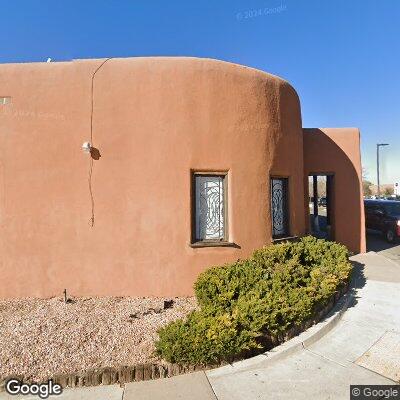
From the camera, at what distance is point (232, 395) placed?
3695 mm

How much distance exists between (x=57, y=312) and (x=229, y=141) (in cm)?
459

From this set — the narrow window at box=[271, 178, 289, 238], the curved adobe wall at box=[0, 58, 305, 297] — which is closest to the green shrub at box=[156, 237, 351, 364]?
the narrow window at box=[271, 178, 289, 238]

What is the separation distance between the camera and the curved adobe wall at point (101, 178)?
665 cm

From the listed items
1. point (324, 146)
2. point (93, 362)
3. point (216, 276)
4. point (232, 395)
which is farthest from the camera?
point (324, 146)

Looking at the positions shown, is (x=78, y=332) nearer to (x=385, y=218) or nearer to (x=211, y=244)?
(x=211, y=244)

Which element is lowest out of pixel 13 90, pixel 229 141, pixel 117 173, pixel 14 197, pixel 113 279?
pixel 113 279

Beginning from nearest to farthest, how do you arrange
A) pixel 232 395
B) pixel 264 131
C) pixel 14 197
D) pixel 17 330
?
pixel 232 395, pixel 17 330, pixel 14 197, pixel 264 131

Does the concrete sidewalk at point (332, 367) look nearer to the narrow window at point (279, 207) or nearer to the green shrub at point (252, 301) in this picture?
the green shrub at point (252, 301)

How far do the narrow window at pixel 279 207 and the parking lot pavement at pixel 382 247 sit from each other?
484 centimetres

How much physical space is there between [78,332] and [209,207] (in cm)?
337

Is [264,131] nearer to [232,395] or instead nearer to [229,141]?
[229,141]

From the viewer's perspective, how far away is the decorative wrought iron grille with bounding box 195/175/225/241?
692 cm

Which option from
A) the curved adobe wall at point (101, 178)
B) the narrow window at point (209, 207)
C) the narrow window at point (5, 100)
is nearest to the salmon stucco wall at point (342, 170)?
the narrow window at point (209, 207)

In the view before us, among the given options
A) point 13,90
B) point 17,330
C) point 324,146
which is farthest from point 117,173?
point 324,146
